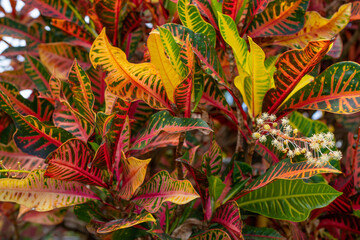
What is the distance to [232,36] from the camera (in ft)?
2.47

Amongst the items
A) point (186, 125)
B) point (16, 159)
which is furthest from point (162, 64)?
Answer: point (16, 159)

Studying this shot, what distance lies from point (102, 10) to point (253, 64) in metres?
0.48

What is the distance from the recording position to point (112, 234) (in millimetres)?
874

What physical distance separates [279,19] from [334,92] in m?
0.28

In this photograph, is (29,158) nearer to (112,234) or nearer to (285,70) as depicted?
(112,234)

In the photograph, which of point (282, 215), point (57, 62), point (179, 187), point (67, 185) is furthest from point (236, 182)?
point (57, 62)

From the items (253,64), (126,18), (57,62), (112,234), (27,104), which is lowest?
(112,234)

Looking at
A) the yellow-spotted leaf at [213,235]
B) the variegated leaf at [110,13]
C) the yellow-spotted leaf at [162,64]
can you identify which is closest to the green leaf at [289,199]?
the yellow-spotted leaf at [213,235]

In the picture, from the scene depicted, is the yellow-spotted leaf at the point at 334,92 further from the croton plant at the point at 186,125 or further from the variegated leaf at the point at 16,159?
the variegated leaf at the point at 16,159

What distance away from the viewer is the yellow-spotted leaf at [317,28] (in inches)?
37.4

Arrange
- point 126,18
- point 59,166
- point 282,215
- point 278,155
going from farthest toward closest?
1. point 126,18
2. point 278,155
3. point 282,215
4. point 59,166

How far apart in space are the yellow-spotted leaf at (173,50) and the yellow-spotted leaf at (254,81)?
0.15m

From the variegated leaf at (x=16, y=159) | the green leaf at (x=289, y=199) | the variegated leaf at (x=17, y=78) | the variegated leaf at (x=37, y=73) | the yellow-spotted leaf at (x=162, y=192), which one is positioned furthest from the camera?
the variegated leaf at (x=17, y=78)

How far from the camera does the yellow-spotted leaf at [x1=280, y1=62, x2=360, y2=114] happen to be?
0.77 m
